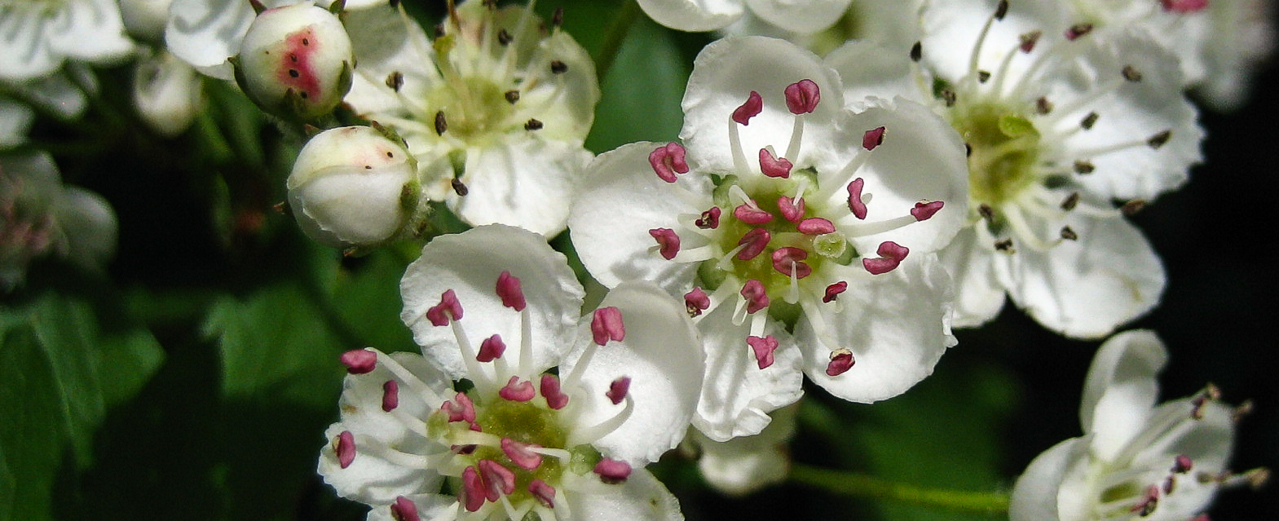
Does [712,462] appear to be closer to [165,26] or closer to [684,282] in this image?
[684,282]

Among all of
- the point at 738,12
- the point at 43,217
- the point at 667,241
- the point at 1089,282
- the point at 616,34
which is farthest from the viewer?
the point at 43,217

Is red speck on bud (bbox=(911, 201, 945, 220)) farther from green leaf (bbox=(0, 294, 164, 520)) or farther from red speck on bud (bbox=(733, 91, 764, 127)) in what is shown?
green leaf (bbox=(0, 294, 164, 520))

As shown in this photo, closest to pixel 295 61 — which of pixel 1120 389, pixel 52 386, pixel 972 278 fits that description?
pixel 52 386

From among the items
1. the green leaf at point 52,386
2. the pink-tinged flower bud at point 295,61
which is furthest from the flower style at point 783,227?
the green leaf at point 52,386

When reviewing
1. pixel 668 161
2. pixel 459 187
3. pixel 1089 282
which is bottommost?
pixel 1089 282

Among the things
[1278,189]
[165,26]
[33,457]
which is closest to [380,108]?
[165,26]

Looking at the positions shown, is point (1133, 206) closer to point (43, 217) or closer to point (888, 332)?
point (888, 332)

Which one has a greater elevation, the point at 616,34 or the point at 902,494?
the point at 616,34
